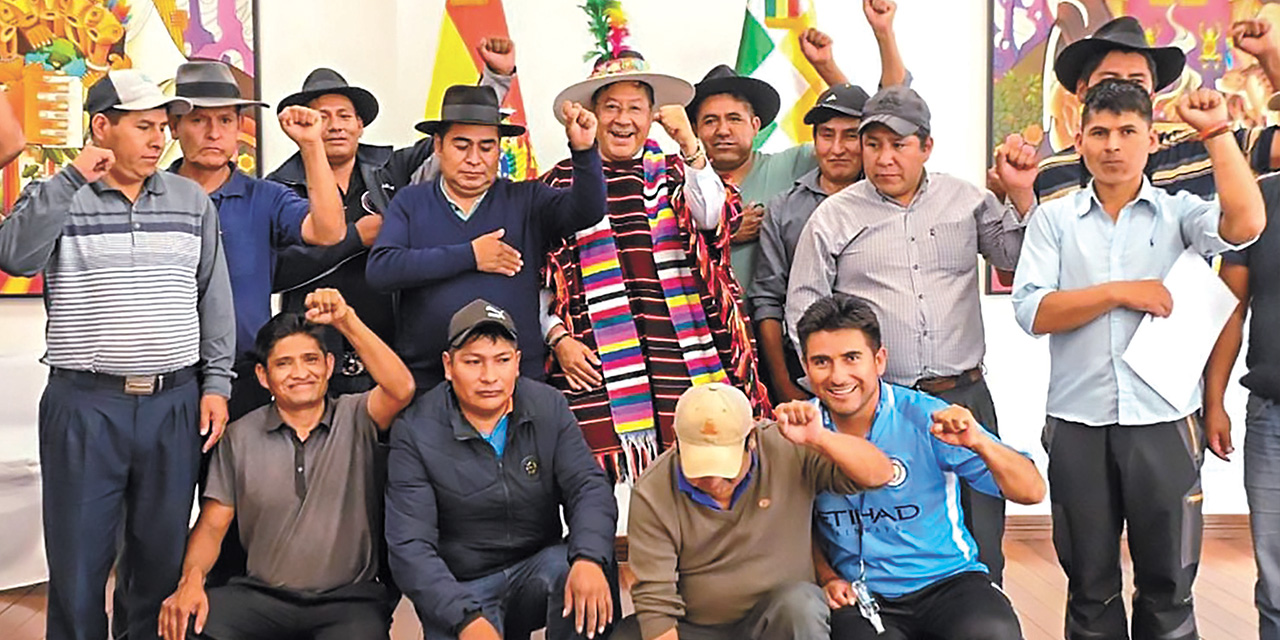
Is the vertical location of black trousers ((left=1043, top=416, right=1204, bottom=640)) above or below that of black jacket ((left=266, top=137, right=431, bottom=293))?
below

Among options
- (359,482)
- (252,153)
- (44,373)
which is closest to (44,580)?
(44,373)

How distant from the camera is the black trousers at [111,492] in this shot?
2.66 meters

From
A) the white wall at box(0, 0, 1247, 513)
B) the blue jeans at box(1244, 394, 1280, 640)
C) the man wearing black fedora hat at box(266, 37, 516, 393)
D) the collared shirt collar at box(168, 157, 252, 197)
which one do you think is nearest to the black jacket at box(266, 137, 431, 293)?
the man wearing black fedora hat at box(266, 37, 516, 393)

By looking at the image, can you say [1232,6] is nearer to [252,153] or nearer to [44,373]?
[252,153]

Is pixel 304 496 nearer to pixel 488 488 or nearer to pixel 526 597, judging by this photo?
pixel 488 488

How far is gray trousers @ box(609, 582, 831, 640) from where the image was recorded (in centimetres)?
240

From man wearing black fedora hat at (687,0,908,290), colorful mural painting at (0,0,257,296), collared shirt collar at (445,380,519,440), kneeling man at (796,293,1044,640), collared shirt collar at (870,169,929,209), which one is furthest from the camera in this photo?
colorful mural painting at (0,0,257,296)

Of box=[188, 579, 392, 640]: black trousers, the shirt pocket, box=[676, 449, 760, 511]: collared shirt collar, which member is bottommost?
box=[188, 579, 392, 640]: black trousers

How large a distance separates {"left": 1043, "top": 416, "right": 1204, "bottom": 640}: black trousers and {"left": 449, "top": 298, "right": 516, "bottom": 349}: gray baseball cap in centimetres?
129

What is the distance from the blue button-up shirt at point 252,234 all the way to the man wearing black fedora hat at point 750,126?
1.18 metres

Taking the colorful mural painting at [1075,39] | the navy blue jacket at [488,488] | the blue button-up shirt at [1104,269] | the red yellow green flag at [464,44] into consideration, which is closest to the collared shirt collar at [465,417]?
the navy blue jacket at [488,488]

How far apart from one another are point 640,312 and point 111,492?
1.31m

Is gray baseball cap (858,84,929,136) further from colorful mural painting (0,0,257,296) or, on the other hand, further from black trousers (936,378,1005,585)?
colorful mural painting (0,0,257,296)

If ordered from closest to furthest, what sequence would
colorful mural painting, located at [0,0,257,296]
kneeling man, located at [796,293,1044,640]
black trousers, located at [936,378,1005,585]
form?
kneeling man, located at [796,293,1044,640] < black trousers, located at [936,378,1005,585] < colorful mural painting, located at [0,0,257,296]
